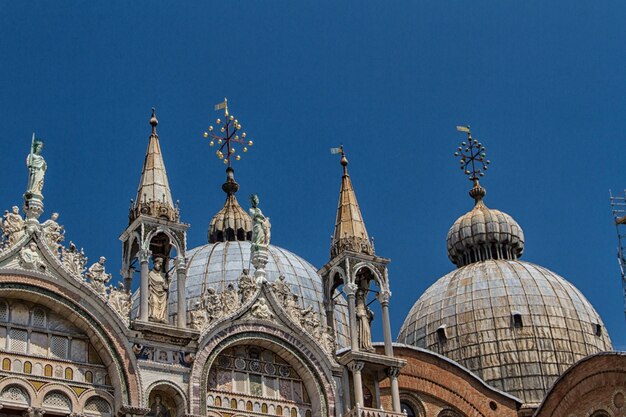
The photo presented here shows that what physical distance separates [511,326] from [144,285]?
23.4 metres

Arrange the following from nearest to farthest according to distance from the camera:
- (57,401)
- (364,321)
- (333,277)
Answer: (57,401) < (364,321) < (333,277)

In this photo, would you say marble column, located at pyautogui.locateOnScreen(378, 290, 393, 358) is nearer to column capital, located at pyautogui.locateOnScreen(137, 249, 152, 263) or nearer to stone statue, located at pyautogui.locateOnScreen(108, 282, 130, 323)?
column capital, located at pyautogui.locateOnScreen(137, 249, 152, 263)

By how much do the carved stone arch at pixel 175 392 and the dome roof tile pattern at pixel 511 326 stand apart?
22174mm

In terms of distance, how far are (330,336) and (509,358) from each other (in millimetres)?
19269

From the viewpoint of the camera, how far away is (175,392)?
89.9 ft

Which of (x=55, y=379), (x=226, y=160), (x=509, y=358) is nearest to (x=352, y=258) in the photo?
(x=226, y=160)

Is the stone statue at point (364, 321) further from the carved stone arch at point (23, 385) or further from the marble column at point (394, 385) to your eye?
the carved stone arch at point (23, 385)

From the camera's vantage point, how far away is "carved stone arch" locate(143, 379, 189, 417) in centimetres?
2717

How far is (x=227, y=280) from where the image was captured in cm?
4194

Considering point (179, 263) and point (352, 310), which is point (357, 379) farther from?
point (179, 263)

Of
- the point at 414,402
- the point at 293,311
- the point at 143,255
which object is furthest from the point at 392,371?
the point at 414,402

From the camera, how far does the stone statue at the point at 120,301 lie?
1079 inches

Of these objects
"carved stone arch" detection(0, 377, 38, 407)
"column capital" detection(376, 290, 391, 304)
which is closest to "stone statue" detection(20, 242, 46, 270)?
"carved stone arch" detection(0, 377, 38, 407)

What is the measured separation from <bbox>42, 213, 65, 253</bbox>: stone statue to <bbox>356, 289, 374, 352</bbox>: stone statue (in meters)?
7.79
